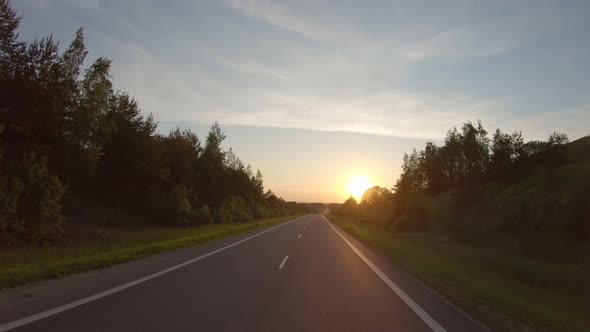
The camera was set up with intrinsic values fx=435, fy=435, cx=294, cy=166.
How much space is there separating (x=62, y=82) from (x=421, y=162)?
231ft

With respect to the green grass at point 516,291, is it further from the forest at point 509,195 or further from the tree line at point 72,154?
the tree line at point 72,154

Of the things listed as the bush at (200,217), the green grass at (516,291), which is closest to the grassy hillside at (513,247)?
the green grass at (516,291)

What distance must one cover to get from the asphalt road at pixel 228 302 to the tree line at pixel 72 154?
1051cm

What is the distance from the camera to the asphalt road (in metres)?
6.40

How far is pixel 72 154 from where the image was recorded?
3341 cm

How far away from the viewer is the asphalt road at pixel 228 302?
640 cm

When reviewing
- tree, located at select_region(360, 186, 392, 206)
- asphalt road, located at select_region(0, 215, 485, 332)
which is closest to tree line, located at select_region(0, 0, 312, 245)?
asphalt road, located at select_region(0, 215, 485, 332)

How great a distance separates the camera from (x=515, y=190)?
36688 millimetres

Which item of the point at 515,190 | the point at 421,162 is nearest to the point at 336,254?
the point at 515,190

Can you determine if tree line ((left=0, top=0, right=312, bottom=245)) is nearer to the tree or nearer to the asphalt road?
the asphalt road

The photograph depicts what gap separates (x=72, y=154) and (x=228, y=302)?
3018 cm

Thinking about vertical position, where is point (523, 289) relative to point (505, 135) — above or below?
below

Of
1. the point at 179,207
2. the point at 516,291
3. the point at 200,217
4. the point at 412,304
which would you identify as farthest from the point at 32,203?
the point at 200,217

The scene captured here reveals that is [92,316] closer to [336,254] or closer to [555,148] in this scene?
[336,254]
